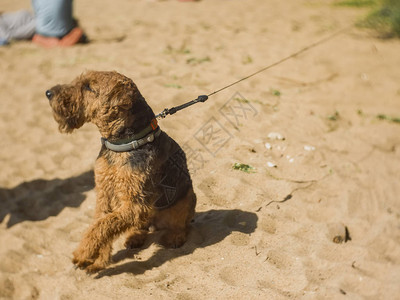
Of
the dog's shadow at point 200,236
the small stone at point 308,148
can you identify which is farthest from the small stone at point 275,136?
the dog's shadow at point 200,236

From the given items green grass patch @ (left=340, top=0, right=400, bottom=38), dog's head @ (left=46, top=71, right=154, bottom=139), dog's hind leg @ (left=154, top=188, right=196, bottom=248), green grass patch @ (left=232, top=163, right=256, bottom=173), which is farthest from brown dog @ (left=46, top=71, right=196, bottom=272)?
green grass patch @ (left=340, top=0, right=400, bottom=38)

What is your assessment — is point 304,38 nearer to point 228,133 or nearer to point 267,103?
point 267,103

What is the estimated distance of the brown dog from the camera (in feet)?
9.41

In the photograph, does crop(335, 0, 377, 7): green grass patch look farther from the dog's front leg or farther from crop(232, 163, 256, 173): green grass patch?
the dog's front leg

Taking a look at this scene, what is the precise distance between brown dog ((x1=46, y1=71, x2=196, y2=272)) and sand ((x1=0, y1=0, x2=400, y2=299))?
0.47 metres

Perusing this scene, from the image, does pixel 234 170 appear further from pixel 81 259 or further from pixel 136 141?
pixel 81 259

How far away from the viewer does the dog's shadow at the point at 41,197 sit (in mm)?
4195

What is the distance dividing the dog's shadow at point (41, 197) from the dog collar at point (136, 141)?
156 centimetres

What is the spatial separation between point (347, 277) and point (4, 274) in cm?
276

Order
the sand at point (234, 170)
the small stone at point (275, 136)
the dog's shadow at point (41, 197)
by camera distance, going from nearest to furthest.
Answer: the sand at point (234, 170)
the dog's shadow at point (41, 197)
the small stone at point (275, 136)

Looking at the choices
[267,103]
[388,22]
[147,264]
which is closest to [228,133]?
[267,103]

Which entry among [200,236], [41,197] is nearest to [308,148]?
[200,236]

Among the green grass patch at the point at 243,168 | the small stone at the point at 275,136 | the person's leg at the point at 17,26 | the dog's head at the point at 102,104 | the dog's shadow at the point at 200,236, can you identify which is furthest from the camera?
the person's leg at the point at 17,26

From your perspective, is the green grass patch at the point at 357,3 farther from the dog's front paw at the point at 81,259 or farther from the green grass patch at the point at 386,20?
the dog's front paw at the point at 81,259
